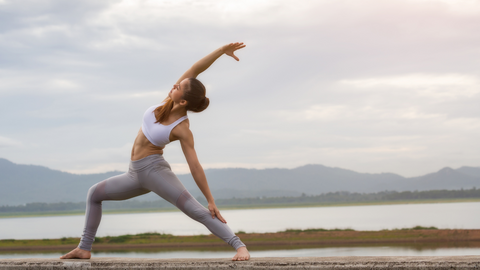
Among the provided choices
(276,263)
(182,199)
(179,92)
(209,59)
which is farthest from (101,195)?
(276,263)

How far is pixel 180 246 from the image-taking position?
54188 mm

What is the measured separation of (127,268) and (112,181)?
33.4 inches

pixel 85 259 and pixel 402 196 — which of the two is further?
pixel 402 196

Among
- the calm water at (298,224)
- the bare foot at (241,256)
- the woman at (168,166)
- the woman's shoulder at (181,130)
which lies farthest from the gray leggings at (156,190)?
the calm water at (298,224)

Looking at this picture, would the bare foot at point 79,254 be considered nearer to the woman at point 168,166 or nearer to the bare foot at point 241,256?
the woman at point 168,166

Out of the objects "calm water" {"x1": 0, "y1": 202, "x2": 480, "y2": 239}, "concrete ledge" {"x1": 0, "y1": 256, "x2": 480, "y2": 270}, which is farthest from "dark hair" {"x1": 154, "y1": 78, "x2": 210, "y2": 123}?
"calm water" {"x1": 0, "y1": 202, "x2": 480, "y2": 239}

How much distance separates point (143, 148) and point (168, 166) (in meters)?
0.26

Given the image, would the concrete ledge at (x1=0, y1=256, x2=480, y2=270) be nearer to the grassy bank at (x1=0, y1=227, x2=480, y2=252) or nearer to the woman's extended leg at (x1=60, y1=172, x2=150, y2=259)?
the woman's extended leg at (x1=60, y1=172, x2=150, y2=259)

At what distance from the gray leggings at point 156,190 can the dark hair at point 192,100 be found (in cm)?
37

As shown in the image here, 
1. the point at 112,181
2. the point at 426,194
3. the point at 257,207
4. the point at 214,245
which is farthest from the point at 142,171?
the point at 426,194

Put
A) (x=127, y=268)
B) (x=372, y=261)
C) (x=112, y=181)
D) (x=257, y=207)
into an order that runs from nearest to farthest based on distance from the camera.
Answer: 1. (x=372, y=261)
2. (x=127, y=268)
3. (x=112, y=181)
4. (x=257, y=207)

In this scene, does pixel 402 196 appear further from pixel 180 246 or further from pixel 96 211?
pixel 96 211

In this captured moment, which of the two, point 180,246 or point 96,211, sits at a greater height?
point 96,211

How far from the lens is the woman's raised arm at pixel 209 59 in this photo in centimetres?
396
